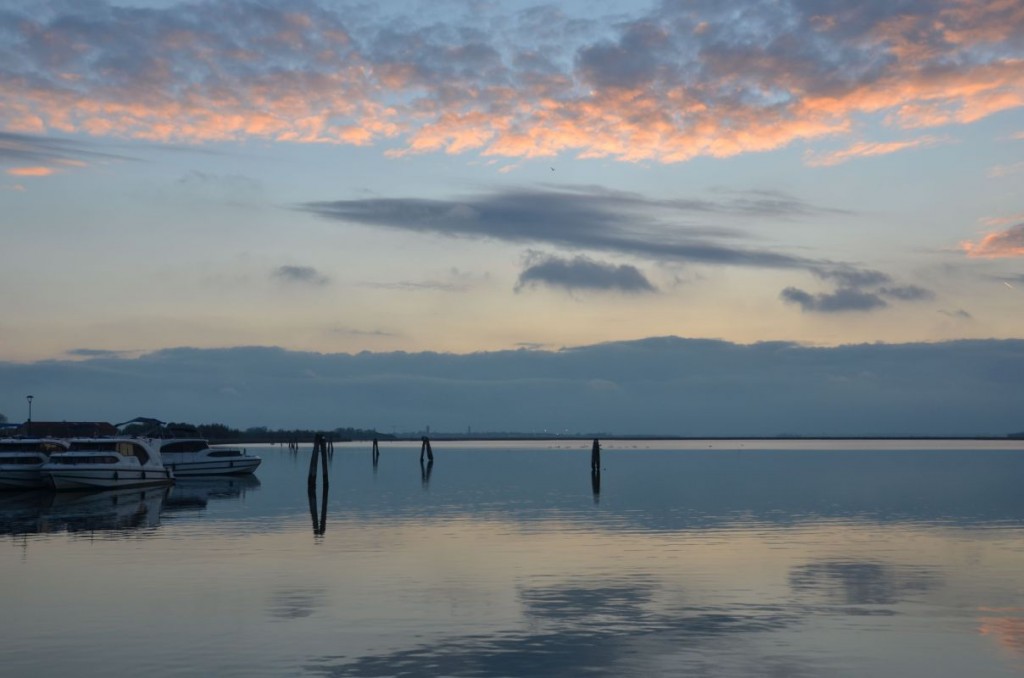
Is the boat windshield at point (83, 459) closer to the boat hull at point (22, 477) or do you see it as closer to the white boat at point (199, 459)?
the boat hull at point (22, 477)

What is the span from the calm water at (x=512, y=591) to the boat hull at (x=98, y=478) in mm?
7761

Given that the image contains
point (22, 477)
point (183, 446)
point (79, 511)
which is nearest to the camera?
point (79, 511)

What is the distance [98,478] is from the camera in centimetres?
6550

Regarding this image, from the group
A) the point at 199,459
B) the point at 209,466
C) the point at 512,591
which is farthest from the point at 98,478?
the point at 512,591

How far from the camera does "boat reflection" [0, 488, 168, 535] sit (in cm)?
4538

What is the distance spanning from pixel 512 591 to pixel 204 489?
54001mm

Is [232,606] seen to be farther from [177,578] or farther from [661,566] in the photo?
[661,566]

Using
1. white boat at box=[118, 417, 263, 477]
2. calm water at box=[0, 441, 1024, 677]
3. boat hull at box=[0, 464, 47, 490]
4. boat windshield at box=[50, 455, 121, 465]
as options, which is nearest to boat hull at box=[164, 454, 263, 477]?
white boat at box=[118, 417, 263, 477]

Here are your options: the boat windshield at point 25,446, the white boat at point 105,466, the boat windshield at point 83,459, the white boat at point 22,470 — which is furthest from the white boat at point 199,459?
the white boat at point 22,470

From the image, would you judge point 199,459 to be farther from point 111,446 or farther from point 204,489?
point 111,446

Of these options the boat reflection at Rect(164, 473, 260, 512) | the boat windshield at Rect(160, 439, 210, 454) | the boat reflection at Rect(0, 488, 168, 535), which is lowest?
the boat reflection at Rect(164, 473, 260, 512)

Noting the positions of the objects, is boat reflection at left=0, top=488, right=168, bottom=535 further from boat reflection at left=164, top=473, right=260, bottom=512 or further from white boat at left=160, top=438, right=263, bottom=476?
white boat at left=160, top=438, right=263, bottom=476

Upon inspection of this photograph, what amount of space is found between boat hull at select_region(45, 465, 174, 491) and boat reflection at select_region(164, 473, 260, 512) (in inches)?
80.4

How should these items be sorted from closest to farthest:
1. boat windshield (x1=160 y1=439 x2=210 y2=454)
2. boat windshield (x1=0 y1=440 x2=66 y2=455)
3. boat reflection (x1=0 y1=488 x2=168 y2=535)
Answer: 1. boat reflection (x1=0 y1=488 x2=168 y2=535)
2. boat windshield (x1=0 y1=440 x2=66 y2=455)
3. boat windshield (x1=160 y1=439 x2=210 y2=454)
